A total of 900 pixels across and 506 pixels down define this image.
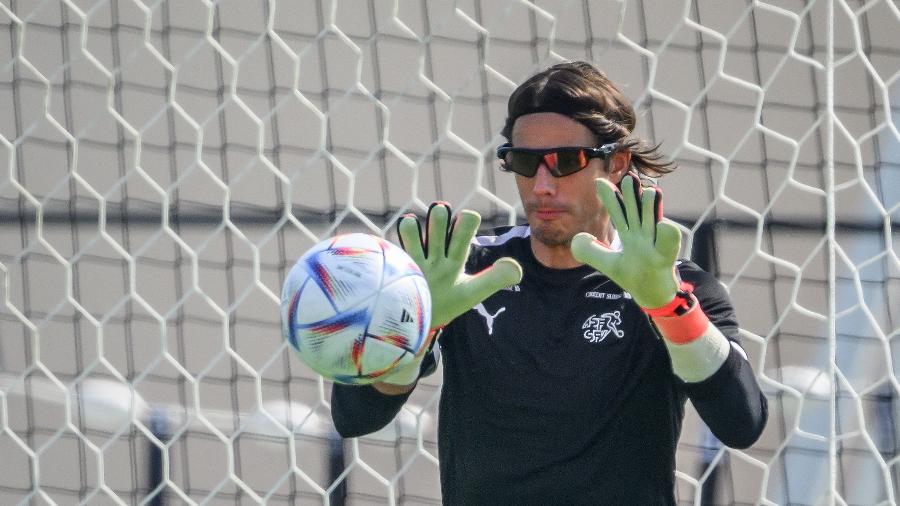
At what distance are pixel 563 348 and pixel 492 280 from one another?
239mm

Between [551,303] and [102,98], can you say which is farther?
[102,98]

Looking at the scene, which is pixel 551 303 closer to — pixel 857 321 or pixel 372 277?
pixel 372 277

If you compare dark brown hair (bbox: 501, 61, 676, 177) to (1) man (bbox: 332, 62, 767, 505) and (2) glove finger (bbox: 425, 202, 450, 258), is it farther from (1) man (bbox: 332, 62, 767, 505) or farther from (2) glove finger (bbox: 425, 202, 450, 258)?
(2) glove finger (bbox: 425, 202, 450, 258)

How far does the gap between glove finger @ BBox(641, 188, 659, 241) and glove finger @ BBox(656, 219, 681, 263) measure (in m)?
0.01

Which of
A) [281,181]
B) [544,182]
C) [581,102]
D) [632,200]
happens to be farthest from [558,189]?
[281,181]

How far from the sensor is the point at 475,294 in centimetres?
191

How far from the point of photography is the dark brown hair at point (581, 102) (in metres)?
2.16

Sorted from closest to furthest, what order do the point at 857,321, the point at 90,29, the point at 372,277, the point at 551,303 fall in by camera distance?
the point at 372,277, the point at 551,303, the point at 857,321, the point at 90,29

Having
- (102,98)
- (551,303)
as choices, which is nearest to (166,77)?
(102,98)

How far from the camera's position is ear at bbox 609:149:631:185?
87.3 inches

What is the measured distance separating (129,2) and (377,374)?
235 centimetres

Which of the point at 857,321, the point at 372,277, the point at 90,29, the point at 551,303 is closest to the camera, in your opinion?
the point at 372,277

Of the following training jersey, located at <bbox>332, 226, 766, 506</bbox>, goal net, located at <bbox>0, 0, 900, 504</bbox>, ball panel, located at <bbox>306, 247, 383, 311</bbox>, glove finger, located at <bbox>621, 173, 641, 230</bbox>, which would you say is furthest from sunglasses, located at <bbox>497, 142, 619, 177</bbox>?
goal net, located at <bbox>0, 0, 900, 504</bbox>

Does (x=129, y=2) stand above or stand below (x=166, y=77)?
above
